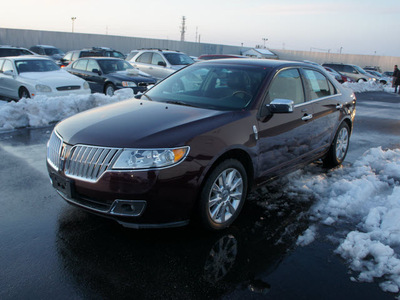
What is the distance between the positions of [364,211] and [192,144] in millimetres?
2268

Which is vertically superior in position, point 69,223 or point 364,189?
point 364,189

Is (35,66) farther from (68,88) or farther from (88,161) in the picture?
(88,161)

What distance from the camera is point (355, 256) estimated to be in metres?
3.18

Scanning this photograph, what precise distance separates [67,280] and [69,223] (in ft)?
3.17

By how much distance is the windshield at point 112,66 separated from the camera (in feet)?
41.5

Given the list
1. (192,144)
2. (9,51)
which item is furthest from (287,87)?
(9,51)

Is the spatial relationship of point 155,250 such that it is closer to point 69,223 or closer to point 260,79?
point 69,223

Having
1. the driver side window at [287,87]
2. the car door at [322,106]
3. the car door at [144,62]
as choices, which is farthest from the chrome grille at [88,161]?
the car door at [144,62]

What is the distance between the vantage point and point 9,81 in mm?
10695

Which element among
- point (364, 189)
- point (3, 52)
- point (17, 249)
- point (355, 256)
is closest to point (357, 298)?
point (355, 256)

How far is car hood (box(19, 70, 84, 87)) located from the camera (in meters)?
10.2

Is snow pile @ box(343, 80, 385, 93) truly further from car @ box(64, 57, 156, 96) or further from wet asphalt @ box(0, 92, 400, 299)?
wet asphalt @ box(0, 92, 400, 299)

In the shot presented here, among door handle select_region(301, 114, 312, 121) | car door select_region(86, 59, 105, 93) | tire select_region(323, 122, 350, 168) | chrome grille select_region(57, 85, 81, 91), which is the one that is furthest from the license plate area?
car door select_region(86, 59, 105, 93)

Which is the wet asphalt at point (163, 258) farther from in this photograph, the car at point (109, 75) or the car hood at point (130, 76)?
the car hood at point (130, 76)
